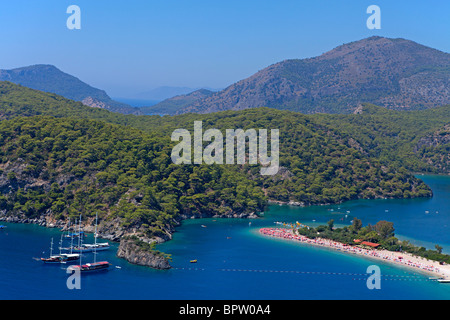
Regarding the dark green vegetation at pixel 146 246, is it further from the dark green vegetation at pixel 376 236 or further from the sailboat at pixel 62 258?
the dark green vegetation at pixel 376 236

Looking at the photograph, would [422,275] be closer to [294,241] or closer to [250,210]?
[294,241]

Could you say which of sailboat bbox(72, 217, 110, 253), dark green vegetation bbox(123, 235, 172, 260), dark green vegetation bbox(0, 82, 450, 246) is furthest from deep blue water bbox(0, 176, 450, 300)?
dark green vegetation bbox(0, 82, 450, 246)

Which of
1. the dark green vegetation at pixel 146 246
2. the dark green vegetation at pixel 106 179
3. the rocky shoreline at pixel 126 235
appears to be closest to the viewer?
the rocky shoreline at pixel 126 235

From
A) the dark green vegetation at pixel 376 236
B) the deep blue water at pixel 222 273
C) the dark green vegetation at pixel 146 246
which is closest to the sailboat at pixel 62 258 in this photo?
the deep blue water at pixel 222 273

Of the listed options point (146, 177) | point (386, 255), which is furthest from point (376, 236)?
point (146, 177)

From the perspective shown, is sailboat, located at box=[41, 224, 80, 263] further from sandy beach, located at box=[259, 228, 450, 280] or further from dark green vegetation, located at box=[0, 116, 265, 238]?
sandy beach, located at box=[259, 228, 450, 280]

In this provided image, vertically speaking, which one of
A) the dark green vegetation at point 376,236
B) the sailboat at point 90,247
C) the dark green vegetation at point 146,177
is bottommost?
the dark green vegetation at point 376,236

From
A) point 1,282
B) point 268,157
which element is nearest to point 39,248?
point 1,282

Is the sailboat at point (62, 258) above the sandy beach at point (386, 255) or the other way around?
above

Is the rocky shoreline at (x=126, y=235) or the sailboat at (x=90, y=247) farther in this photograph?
the sailboat at (x=90, y=247)
